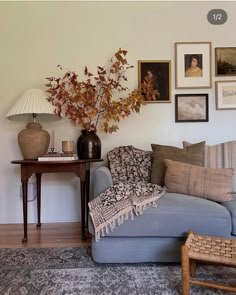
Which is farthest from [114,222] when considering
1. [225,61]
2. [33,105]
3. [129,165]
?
[225,61]

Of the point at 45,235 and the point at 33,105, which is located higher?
the point at 33,105

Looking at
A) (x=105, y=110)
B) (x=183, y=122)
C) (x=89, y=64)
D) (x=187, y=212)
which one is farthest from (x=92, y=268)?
(x=89, y=64)

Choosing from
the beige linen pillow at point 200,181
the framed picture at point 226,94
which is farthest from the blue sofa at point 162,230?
the framed picture at point 226,94

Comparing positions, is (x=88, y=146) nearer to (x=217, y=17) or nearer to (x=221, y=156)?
→ (x=221, y=156)

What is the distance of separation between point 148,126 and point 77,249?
1.43 metres

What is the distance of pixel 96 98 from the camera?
266cm

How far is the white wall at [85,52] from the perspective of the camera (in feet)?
9.03

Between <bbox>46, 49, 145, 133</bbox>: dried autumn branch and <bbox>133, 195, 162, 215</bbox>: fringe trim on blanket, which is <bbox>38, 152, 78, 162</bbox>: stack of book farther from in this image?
<bbox>133, 195, 162, 215</bbox>: fringe trim on blanket

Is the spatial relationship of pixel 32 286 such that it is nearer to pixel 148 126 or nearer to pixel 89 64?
pixel 148 126

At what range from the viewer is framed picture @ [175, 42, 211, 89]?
2775mm

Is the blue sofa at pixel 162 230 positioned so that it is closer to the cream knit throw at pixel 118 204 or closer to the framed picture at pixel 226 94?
the cream knit throw at pixel 118 204

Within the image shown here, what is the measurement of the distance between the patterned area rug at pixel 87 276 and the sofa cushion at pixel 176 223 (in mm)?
228

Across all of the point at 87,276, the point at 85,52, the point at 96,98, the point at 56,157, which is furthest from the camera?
the point at 85,52

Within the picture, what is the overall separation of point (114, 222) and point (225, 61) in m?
2.12
